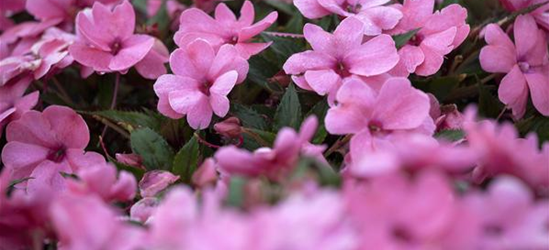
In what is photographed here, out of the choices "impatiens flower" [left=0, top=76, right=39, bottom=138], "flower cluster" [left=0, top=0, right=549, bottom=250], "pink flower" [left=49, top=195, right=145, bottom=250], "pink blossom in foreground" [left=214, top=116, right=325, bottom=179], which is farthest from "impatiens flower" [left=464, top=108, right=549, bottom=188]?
"impatiens flower" [left=0, top=76, right=39, bottom=138]

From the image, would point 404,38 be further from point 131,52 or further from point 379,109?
point 131,52

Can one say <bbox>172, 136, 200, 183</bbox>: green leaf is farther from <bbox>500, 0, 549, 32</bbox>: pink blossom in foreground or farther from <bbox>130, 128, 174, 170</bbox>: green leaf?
<bbox>500, 0, 549, 32</bbox>: pink blossom in foreground

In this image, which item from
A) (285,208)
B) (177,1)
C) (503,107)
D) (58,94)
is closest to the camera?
(285,208)

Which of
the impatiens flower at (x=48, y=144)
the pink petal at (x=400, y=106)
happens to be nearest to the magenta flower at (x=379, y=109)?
the pink petal at (x=400, y=106)

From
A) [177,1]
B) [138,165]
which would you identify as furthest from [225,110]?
[177,1]

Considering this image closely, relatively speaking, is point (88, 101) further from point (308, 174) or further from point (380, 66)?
point (308, 174)

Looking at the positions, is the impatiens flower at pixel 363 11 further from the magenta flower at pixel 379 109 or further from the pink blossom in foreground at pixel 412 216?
the pink blossom in foreground at pixel 412 216
